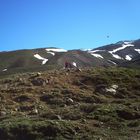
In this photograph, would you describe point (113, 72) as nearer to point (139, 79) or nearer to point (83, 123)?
point (139, 79)

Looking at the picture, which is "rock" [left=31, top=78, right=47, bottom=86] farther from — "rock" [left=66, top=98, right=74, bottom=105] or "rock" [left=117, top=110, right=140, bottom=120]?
"rock" [left=117, top=110, right=140, bottom=120]

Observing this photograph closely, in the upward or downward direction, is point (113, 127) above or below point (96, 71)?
below

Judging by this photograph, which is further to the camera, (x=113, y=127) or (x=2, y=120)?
(x=2, y=120)

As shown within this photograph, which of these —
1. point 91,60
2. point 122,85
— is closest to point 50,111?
point 122,85

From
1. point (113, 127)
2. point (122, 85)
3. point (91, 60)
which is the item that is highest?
point (91, 60)

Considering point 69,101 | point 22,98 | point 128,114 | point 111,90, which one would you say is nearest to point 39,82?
point 22,98

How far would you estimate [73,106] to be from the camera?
23.6m

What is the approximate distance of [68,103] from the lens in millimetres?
24750

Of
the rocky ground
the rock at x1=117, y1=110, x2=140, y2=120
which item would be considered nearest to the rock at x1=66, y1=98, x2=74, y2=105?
the rocky ground

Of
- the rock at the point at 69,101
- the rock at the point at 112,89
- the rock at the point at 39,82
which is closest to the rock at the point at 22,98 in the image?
the rock at the point at 69,101

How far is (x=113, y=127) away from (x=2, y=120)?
555 cm

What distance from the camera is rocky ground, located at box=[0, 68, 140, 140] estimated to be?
19094mm

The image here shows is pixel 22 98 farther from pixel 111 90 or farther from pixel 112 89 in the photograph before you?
pixel 112 89

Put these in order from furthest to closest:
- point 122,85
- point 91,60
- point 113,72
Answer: point 91,60 < point 113,72 < point 122,85
